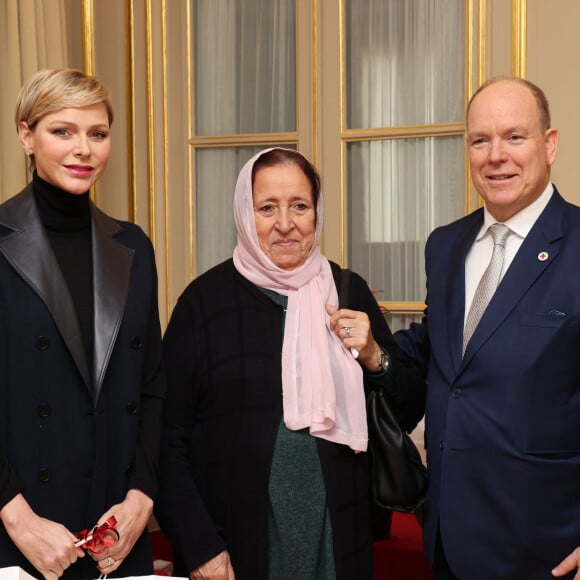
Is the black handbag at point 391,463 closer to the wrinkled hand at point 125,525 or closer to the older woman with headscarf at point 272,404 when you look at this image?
the older woman with headscarf at point 272,404

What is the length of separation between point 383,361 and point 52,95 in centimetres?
106

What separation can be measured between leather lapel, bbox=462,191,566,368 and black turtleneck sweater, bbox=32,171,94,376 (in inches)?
35.4

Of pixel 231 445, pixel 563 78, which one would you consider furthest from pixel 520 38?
pixel 231 445

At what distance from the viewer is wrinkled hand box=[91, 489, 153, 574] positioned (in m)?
1.91

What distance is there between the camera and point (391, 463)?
7.54 feet

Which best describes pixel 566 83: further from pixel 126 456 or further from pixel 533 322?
pixel 126 456

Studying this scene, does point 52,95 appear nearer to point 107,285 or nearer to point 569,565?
point 107,285

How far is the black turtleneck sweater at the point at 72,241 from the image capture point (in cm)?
197

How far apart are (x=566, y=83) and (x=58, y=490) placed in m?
2.88

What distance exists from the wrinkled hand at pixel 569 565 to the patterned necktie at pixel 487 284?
539mm

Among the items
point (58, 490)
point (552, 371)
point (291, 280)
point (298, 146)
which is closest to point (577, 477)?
point (552, 371)

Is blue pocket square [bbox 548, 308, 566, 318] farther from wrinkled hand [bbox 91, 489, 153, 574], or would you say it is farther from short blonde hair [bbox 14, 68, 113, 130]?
short blonde hair [bbox 14, 68, 113, 130]

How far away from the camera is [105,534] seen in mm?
1843

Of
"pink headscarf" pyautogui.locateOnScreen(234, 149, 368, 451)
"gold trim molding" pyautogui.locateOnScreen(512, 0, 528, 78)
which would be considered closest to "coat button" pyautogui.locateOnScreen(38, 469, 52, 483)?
"pink headscarf" pyautogui.locateOnScreen(234, 149, 368, 451)
